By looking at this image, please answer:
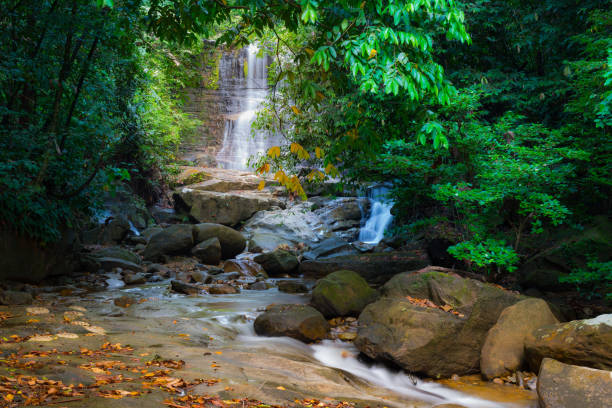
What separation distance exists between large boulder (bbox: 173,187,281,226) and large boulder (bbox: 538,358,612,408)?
14.7 metres

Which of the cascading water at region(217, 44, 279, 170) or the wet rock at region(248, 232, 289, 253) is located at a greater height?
the cascading water at region(217, 44, 279, 170)

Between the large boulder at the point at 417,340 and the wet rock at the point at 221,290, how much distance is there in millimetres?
4455

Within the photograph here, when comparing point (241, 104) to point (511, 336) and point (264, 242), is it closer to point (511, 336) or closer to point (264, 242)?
point (264, 242)

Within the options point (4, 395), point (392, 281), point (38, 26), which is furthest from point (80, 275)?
point (4, 395)

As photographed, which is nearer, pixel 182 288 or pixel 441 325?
pixel 441 325

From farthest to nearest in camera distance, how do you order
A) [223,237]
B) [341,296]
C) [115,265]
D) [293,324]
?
[223,237]
[115,265]
[341,296]
[293,324]

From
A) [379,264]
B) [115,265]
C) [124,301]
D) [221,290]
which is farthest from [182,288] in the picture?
[379,264]

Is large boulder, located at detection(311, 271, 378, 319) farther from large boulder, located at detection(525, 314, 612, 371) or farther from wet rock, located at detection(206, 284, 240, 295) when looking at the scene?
large boulder, located at detection(525, 314, 612, 371)

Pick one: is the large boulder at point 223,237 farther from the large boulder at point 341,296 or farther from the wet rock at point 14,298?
the wet rock at point 14,298

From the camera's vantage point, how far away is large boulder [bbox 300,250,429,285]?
10.1m

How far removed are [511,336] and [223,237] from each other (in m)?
9.51

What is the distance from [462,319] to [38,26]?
784 centimetres

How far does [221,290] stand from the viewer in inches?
364

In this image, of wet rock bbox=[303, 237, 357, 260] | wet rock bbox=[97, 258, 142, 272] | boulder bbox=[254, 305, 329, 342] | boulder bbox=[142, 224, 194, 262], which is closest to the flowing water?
boulder bbox=[254, 305, 329, 342]
